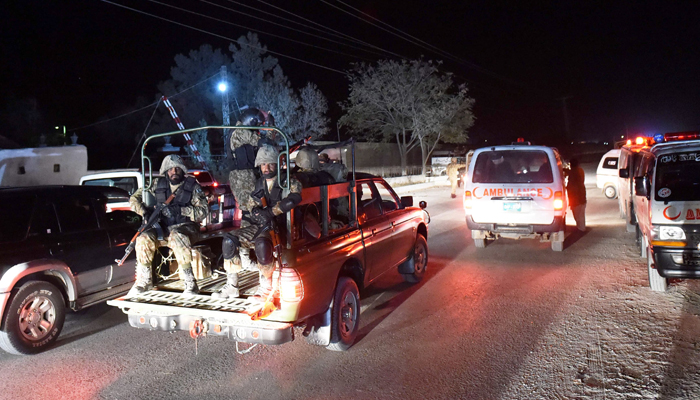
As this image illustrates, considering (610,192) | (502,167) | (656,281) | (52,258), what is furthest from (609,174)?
(52,258)

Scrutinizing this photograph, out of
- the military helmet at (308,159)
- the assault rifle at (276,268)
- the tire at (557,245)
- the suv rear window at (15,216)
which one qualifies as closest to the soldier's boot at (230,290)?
the assault rifle at (276,268)

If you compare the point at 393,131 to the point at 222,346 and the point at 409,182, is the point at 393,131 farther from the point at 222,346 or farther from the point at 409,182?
the point at 222,346

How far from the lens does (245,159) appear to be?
5.74 m

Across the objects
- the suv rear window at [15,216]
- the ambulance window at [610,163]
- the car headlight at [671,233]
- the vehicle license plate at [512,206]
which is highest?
the suv rear window at [15,216]

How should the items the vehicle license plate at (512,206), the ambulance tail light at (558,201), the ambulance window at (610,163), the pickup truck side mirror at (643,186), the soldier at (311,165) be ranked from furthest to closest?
the ambulance window at (610,163) < the vehicle license plate at (512,206) < the ambulance tail light at (558,201) < the pickup truck side mirror at (643,186) < the soldier at (311,165)

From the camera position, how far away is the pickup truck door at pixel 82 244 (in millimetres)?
5359

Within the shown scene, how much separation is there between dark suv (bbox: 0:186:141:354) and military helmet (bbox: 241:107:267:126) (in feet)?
6.17

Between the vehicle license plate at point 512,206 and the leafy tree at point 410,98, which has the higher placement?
the leafy tree at point 410,98

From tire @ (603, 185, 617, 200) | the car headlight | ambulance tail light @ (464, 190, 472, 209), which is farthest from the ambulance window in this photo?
the car headlight

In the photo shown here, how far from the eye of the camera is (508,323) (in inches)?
224

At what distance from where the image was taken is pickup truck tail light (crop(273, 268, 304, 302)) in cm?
417

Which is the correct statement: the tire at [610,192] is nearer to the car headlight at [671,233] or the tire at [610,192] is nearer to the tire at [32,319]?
the car headlight at [671,233]

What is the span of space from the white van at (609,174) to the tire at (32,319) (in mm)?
17287

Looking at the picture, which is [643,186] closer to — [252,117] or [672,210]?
[672,210]
